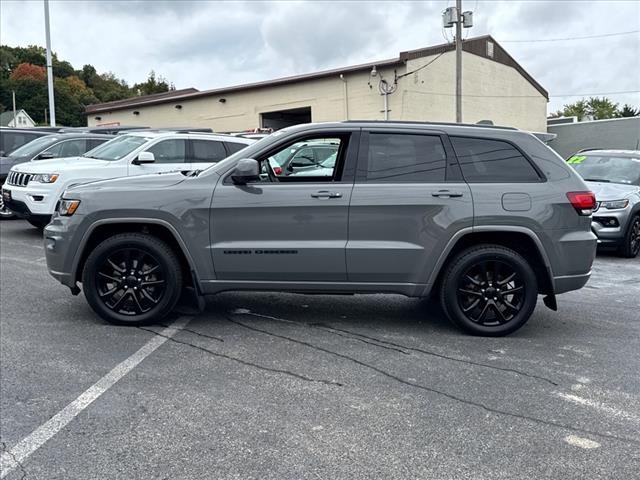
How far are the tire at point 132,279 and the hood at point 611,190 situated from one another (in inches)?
282

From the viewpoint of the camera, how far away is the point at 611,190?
977 cm

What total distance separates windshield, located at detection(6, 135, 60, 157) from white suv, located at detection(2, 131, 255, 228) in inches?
86.2

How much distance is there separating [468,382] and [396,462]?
1263mm

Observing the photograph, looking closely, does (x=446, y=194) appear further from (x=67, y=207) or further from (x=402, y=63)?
(x=402, y=63)

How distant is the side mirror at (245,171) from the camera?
5.00 metres

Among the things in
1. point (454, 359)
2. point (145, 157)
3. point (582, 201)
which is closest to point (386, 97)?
point (145, 157)

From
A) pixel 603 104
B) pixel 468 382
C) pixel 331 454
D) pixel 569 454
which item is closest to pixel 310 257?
pixel 468 382

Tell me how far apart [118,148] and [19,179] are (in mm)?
1709

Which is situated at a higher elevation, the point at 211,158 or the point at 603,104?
the point at 603,104

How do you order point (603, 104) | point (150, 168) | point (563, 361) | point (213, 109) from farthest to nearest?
point (603, 104) → point (213, 109) → point (150, 168) → point (563, 361)

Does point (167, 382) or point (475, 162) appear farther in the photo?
point (475, 162)

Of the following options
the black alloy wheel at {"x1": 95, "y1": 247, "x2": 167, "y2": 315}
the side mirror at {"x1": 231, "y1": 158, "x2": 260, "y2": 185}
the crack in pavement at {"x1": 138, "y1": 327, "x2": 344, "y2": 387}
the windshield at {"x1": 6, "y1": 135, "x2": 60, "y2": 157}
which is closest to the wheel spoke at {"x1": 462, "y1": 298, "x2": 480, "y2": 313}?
the crack in pavement at {"x1": 138, "y1": 327, "x2": 344, "y2": 387}

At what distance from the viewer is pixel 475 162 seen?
5242mm

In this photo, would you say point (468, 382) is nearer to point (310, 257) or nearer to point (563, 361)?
point (563, 361)
